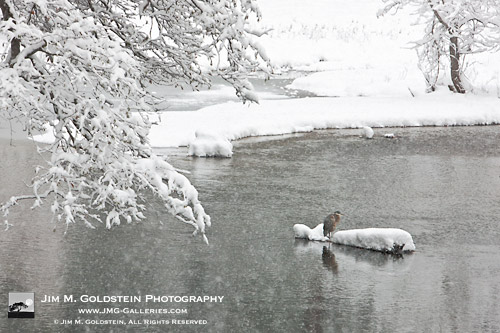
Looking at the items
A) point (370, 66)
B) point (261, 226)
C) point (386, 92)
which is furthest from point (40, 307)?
point (370, 66)

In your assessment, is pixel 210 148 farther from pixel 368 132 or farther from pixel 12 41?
pixel 12 41

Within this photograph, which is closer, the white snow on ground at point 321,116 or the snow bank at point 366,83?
the white snow on ground at point 321,116

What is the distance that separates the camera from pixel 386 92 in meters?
36.8

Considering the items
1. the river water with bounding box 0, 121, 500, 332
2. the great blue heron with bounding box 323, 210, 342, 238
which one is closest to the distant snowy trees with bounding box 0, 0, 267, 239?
the river water with bounding box 0, 121, 500, 332

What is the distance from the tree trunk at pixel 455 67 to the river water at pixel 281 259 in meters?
15.0

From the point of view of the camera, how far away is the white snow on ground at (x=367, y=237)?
12750 millimetres

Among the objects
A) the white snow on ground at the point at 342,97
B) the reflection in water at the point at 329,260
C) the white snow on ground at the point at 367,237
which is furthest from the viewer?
the white snow on ground at the point at 342,97

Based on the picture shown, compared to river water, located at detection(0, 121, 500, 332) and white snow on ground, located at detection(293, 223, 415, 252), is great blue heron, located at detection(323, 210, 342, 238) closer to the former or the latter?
white snow on ground, located at detection(293, 223, 415, 252)

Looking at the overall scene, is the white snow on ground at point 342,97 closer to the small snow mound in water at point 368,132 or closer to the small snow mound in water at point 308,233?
the small snow mound in water at point 368,132

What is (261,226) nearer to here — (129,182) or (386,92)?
(129,182)

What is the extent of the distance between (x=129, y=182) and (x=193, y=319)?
333cm

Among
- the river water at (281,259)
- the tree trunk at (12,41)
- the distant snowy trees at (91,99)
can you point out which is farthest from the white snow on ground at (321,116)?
the distant snowy trees at (91,99)

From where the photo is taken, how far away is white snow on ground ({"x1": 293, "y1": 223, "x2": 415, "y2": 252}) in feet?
41.8

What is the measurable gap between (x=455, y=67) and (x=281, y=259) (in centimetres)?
2438
